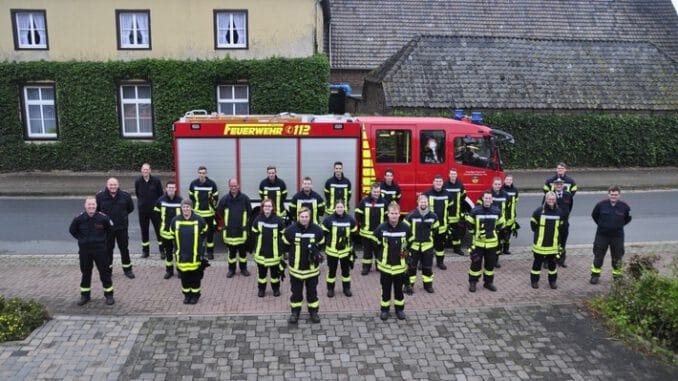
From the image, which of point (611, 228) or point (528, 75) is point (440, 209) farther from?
point (528, 75)

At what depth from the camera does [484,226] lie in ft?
32.4

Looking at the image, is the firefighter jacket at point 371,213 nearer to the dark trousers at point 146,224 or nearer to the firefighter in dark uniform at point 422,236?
the firefighter in dark uniform at point 422,236

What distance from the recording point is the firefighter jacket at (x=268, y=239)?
9.34 meters

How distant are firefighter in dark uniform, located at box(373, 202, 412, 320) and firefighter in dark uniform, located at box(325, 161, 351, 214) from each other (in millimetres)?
3008

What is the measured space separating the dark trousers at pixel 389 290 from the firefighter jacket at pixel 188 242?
9.41 ft

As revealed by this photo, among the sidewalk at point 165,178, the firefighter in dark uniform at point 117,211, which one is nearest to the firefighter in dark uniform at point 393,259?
the firefighter in dark uniform at point 117,211

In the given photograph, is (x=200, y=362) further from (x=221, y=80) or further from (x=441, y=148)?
(x=221, y=80)

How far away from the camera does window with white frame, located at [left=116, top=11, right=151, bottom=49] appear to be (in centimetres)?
2062

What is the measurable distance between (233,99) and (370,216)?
11811 millimetres

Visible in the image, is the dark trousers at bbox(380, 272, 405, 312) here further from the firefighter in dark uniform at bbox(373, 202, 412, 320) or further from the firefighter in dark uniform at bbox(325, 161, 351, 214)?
the firefighter in dark uniform at bbox(325, 161, 351, 214)

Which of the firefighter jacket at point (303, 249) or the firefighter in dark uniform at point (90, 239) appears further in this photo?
the firefighter in dark uniform at point (90, 239)

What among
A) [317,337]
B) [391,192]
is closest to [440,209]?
[391,192]

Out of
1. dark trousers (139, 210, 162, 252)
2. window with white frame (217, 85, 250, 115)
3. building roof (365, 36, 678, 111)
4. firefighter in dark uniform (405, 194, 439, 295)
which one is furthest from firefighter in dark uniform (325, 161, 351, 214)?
window with white frame (217, 85, 250, 115)

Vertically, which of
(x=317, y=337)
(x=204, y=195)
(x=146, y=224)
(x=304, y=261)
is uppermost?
(x=204, y=195)
